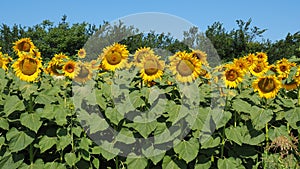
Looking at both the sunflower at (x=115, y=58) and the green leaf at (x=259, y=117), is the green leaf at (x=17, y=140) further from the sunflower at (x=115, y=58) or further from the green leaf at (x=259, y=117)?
the green leaf at (x=259, y=117)

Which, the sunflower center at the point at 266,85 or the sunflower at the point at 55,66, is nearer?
the sunflower center at the point at 266,85

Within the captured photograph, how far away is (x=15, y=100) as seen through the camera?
12.0ft

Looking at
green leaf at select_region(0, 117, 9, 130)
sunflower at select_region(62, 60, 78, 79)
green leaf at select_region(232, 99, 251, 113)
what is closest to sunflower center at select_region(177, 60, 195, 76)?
green leaf at select_region(232, 99, 251, 113)

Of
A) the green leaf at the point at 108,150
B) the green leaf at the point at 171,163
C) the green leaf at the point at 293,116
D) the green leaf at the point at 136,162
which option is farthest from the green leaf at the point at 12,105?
the green leaf at the point at 293,116

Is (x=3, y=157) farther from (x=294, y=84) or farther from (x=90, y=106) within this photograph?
(x=294, y=84)

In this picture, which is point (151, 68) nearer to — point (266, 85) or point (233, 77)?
point (233, 77)

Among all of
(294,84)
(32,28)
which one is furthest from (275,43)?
(294,84)

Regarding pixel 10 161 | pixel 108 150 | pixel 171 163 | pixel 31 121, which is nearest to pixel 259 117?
pixel 171 163

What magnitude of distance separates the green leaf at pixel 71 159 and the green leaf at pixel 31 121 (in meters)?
0.34

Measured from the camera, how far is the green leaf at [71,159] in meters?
3.63

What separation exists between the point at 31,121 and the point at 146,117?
0.94 m

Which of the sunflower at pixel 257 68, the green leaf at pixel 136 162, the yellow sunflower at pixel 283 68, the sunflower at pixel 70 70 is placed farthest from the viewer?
the sunflower at pixel 257 68

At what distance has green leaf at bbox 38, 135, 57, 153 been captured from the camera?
362 centimetres

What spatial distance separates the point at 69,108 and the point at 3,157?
0.69 m
